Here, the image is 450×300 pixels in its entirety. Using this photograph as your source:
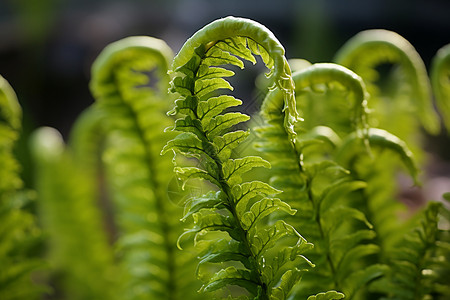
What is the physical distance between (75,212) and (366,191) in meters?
1.01

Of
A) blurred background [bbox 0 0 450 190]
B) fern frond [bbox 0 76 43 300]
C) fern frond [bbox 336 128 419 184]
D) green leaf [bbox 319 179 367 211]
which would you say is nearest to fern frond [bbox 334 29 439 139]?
fern frond [bbox 336 128 419 184]

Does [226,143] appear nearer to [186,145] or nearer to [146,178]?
[186,145]

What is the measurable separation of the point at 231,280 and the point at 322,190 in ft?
0.75

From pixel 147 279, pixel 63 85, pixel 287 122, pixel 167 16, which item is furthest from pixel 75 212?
pixel 167 16

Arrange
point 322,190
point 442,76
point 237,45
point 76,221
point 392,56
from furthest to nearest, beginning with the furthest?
point 76,221 < point 392,56 < point 442,76 < point 322,190 < point 237,45

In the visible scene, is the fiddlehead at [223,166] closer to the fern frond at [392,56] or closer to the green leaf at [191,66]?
the green leaf at [191,66]

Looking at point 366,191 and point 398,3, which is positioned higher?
point 398,3

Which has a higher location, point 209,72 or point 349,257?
point 209,72

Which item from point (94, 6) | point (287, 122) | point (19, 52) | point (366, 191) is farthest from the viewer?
point (94, 6)

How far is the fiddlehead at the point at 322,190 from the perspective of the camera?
730 millimetres

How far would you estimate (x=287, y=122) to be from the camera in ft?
1.90

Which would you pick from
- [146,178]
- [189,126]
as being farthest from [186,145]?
[146,178]

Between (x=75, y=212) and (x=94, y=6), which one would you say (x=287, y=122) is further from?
(x=94, y=6)

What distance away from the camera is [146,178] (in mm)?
1119
